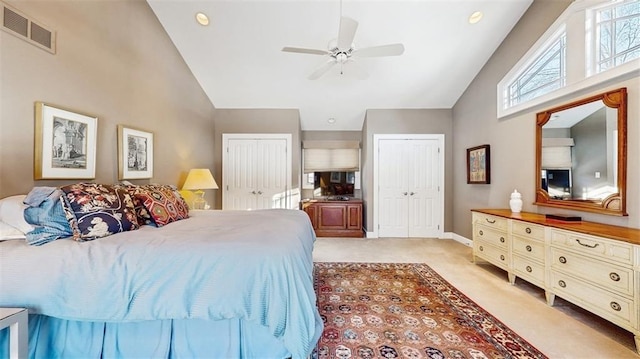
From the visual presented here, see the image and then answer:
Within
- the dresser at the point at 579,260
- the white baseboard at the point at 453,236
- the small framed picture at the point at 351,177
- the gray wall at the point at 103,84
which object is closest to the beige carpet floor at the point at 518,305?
the dresser at the point at 579,260

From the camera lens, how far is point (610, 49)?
2.23 meters

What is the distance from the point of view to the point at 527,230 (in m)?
2.49

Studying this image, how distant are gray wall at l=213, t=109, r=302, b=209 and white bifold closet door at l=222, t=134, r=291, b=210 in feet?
0.37

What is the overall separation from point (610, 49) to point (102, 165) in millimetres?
4950

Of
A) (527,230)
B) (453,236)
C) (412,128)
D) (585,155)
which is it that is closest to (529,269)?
(527,230)

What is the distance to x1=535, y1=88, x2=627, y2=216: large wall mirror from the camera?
2.12m

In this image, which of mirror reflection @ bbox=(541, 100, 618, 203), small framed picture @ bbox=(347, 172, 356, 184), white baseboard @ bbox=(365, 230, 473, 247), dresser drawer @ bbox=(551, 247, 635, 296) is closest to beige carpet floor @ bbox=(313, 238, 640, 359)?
white baseboard @ bbox=(365, 230, 473, 247)

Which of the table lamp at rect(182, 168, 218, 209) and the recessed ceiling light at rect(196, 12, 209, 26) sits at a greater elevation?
the recessed ceiling light at rect(196, 12, 209, 26)

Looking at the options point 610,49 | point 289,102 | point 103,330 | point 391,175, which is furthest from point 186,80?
point 610,49

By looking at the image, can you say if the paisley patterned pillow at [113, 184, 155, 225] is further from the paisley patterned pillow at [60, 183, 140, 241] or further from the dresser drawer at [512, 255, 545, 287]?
the dresser drawer at [512, 255, 545, 287]

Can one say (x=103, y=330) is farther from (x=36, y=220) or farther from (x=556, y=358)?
(x=556, y=358)

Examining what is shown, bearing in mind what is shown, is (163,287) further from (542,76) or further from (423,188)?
(423,188)

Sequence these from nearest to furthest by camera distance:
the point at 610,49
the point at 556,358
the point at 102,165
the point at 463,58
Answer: the point at 556,358 → the point at 610,49 → the point at 102,165 → the point at 463,58

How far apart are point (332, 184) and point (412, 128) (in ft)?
6.59
